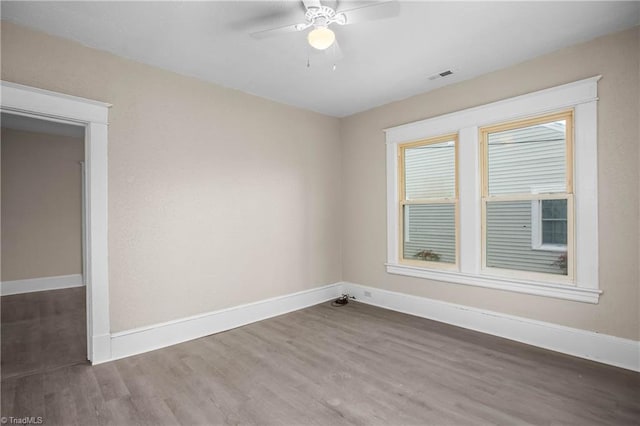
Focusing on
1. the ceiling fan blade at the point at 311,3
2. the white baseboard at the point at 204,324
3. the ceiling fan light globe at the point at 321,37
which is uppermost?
the ceiling fan blade at the point at 311,3

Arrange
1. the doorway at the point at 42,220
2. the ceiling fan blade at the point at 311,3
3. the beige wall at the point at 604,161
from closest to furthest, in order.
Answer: the ceiling fan blade at the point at 311,3, the beige wall at the point at 604,161, the doorway at the point at 42,220

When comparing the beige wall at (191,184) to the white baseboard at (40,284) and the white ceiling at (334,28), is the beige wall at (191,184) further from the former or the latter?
the white baseboard at (40,284)

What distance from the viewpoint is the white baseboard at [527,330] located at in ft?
9.00

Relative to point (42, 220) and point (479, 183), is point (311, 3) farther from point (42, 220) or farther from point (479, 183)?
point (42, 220)

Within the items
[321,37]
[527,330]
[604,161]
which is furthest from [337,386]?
[604,161]

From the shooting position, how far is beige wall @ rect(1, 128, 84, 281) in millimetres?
5309

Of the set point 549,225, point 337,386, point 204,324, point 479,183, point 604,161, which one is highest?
Answer: point 604,161

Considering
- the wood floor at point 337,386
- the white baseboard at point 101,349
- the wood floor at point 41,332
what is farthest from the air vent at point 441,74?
the wood floor at point 41,332

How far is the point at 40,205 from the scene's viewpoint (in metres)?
5.59

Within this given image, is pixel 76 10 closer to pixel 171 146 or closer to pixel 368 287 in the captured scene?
pixel 171 146

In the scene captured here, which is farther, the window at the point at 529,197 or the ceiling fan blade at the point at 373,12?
the window at the point at 529,197

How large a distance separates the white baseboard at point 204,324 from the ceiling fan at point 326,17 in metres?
2.84

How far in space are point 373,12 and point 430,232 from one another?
2826 mm

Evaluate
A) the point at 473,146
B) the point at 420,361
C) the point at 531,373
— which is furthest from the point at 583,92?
the point at 420,361
